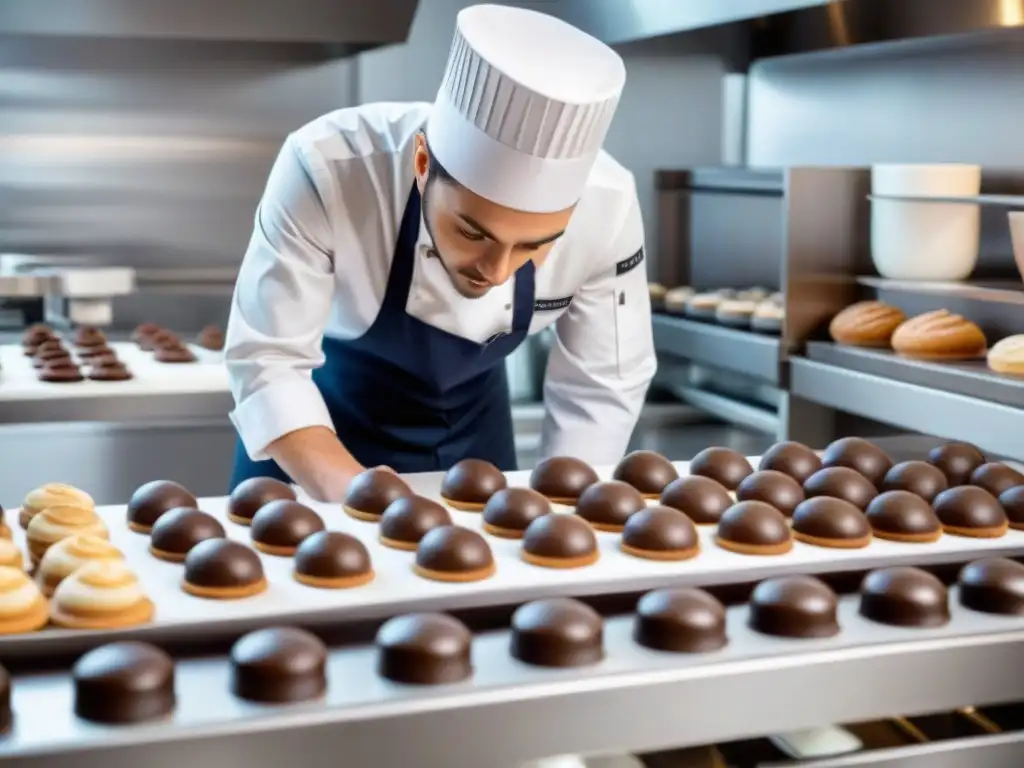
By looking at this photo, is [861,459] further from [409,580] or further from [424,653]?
[424,653]

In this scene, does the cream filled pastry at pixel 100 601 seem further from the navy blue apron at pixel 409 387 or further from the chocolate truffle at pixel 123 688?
the navy blue apron at pixel 409 387

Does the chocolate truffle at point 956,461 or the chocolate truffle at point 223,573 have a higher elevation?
the chocolate truffle at point 223,573

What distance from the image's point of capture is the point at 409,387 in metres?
2.28

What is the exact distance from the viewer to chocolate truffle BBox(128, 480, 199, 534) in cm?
137

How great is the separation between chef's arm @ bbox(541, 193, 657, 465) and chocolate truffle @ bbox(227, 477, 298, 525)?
3.07ft

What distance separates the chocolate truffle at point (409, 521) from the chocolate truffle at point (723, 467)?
39 centimetres

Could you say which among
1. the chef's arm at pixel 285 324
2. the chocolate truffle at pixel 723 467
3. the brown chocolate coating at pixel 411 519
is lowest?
the chocolate truffle at pixel 723 467

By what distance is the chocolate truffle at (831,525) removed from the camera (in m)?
1.33

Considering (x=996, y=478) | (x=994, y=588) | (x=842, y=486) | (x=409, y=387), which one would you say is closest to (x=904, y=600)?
(x=994, y=588)

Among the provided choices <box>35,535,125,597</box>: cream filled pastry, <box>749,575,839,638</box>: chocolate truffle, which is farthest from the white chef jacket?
<box>749,575,839,638</box>: chocolate truffle

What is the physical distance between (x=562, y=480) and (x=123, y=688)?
→ 2.23ft

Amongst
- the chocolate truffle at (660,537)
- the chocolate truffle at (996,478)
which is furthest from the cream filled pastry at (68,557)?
the chocolate truffle at (996,478)

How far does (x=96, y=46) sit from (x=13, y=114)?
0.28 meters

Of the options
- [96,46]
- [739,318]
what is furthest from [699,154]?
[96,46]
